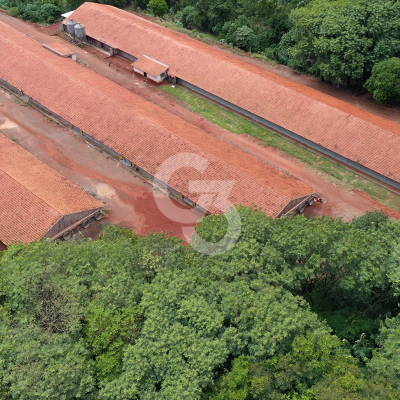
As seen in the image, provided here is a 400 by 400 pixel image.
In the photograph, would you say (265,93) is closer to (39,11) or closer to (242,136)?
(242,136)

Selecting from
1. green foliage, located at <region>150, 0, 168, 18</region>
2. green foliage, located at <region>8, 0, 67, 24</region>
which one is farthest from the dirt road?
green foliage, located at <region>150, 0, 168, 18</region>

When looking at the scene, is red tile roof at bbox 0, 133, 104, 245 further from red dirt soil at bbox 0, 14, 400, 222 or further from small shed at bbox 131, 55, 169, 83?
small shed at bbox 131, 55, 169, 83

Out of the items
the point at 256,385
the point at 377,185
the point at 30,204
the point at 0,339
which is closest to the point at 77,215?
the point at 30,204

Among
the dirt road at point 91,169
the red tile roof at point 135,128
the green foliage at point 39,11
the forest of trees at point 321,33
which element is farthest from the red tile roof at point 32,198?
the green foliage at point 39,11

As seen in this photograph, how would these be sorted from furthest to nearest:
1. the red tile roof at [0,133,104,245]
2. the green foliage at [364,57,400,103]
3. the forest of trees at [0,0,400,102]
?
the forest of trees at [0,0,400,102]
the green foliage at [364,57,400,103]
the red tile roof at [0,133,104,245]

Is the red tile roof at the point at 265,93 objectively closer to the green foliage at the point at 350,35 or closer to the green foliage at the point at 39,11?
the green foliage at the point at 350,35

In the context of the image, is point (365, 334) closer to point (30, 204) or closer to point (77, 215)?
point (77, 215)

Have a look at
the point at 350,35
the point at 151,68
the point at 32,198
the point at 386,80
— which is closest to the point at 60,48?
the point at 151,68
